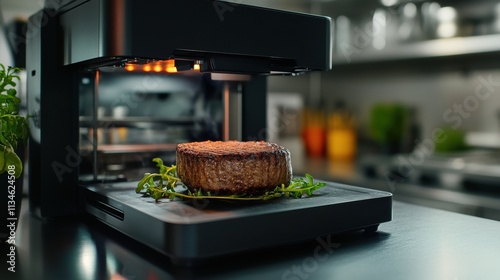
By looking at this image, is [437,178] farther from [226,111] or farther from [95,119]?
[95,119]

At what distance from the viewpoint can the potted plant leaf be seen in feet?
2.62

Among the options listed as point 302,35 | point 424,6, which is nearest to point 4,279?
point 302,35

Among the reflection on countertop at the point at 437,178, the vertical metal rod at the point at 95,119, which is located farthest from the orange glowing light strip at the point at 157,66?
the reflection on countertop at the point at 437,178

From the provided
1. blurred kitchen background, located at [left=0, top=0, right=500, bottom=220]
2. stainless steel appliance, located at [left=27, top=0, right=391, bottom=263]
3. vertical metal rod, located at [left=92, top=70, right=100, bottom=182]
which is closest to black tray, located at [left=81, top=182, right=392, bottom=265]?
stainless steel appliance, located at [left=27, top=0, right=391, bottom=263]

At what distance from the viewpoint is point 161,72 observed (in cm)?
100

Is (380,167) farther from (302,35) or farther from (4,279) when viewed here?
(4,279)

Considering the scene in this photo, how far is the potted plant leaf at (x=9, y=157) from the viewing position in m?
0.80

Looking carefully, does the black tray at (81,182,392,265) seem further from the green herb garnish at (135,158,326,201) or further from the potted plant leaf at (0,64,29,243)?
the potted plant leaf at (0,64,29,243)

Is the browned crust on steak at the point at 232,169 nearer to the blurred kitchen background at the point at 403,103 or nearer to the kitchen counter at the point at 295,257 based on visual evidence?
the kitchen counter at the point at 295,257

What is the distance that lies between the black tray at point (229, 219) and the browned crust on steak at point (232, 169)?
0.09 ft

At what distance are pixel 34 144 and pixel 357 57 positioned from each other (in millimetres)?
2071

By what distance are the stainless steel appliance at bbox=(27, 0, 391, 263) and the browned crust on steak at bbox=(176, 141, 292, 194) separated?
4cm

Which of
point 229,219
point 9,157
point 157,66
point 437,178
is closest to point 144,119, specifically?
point 157,66

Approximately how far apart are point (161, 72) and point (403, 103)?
1997 millimetres
